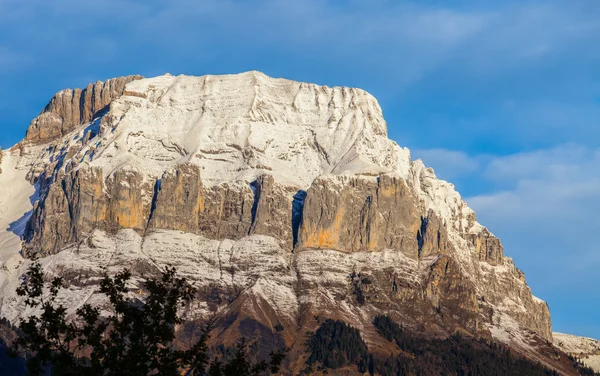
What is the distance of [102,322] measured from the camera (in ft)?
244

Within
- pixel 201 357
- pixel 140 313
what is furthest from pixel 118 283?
pixel 201 357

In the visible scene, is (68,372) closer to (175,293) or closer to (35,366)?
(35,366)

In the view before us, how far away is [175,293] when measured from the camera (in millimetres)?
75625

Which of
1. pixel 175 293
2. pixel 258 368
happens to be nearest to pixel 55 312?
pixel 175 293

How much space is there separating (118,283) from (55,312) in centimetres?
446

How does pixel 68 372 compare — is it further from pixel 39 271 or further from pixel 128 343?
pixel 39 271

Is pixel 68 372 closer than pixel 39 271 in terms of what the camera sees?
Yes

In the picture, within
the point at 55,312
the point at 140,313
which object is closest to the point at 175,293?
the point at 140,313

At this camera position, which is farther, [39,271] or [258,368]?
[39,271]

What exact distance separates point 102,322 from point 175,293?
4857 millimetres

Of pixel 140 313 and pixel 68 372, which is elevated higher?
pixel 140 313

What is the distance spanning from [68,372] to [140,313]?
652 cm

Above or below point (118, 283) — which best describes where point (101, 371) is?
below

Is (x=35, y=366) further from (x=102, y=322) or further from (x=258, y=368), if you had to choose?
(x=258, y=368)
